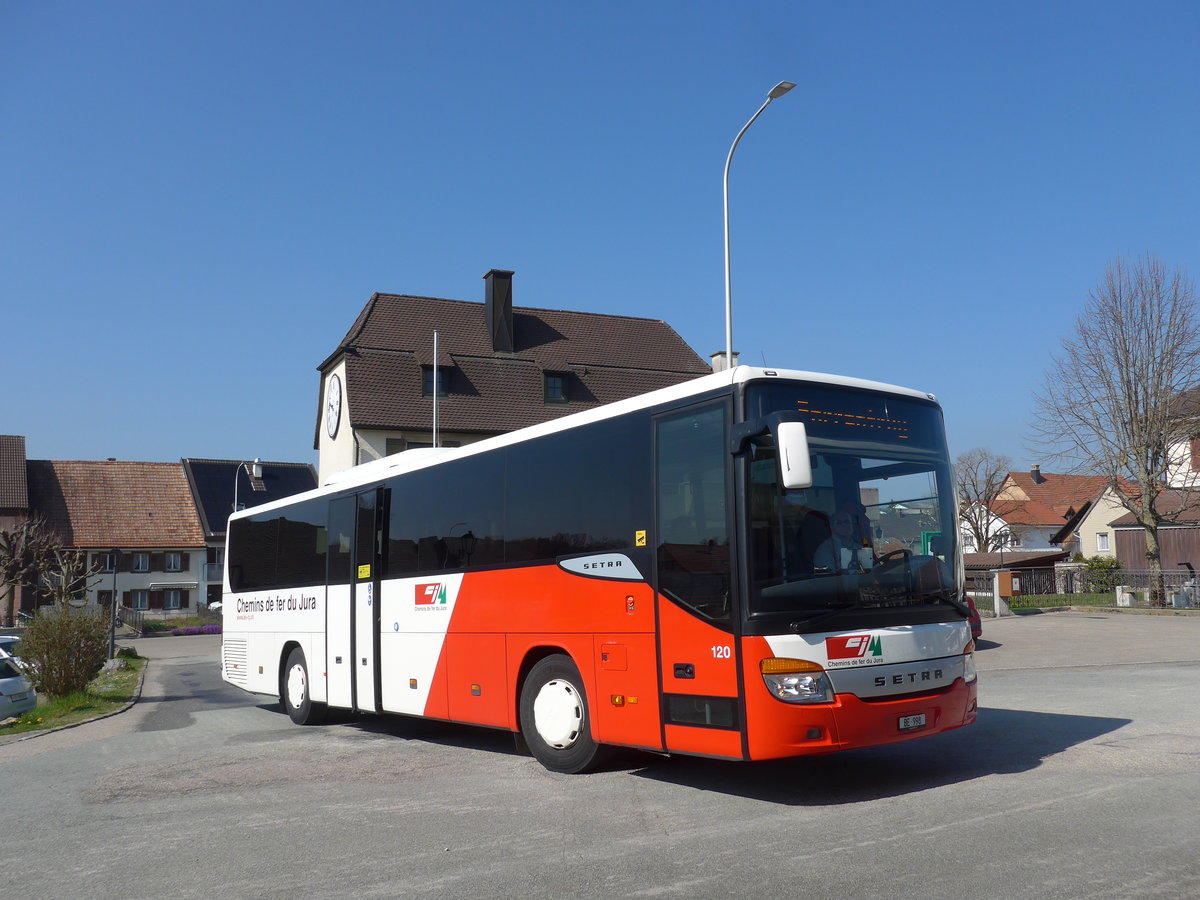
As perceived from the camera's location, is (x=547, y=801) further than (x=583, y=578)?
No

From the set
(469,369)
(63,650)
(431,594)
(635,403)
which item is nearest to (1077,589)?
(469,369)

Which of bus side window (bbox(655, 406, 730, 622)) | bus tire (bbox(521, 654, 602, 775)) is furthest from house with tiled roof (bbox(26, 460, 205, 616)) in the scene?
bus side window (bbox(655, 406, 730, 622))

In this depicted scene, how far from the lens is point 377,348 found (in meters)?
46.9

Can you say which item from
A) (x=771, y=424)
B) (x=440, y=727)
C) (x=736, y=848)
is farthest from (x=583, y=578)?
(x=440, y=727)

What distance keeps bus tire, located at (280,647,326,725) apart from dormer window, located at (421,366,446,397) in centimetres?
3152

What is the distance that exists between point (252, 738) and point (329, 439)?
36.3 meters

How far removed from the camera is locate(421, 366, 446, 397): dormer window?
46.8m

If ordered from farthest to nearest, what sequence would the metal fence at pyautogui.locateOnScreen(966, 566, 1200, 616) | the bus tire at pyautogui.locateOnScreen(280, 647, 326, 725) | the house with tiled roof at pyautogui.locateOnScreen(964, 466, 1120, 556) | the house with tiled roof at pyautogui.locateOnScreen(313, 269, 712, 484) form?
the house with tiled roof at pyautogui.locateOnScreen(964, 466, 1120, 556) < the house with tiled roof at pyautogui.locateOnScreen(313, 269, 712, 484) < the metal fence at pyautogui.locateOnScreen(966, 566, 1200, 616) < the bus tire at pyautogui.locateOnScreen(280, 647, 326, 725)

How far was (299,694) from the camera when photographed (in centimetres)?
1512

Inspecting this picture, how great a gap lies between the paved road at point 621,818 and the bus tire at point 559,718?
25 centimetres

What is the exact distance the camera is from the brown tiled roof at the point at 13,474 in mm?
64938

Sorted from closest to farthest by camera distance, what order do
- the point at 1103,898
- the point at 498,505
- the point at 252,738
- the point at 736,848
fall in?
the point at 1103,898 → the point at 736,848 → the point at 498,505 → the point at 252,738

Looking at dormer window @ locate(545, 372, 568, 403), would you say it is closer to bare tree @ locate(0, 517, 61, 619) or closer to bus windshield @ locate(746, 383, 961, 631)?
bare tree @ locate(0, 517, 61, 619)

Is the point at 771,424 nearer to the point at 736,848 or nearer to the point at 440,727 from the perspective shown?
the point at 736,848
